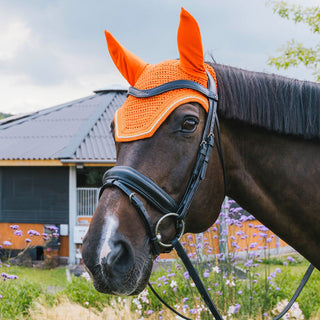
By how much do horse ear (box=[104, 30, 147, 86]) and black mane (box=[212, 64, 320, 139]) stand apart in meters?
0.43

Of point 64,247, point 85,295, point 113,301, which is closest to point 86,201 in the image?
point 64,247

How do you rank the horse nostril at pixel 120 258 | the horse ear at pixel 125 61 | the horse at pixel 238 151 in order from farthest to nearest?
the horse ear at pixel 125 61, the horse at pixel 238 151, the horse nostril at pixel 120 258

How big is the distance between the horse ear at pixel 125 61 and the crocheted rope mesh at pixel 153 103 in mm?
150

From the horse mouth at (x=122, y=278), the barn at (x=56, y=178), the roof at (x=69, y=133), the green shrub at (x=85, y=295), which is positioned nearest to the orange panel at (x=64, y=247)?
the barn at (x=56, y=178)

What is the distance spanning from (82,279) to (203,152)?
185 inches

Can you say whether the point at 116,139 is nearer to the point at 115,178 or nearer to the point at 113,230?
the point at 115,178

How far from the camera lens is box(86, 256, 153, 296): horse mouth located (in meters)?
1.56

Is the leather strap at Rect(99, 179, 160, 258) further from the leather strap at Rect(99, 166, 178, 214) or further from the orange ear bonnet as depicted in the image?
the orange ear bonnet

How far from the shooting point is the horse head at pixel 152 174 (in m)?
1.58

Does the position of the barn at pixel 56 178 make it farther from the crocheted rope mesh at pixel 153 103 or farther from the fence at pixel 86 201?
the crocheted rope mesh at pixel 153 103

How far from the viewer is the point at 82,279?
5941 millimetres

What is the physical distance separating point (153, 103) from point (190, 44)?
1.05 ft

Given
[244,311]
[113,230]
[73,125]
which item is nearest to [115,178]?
[113,230]

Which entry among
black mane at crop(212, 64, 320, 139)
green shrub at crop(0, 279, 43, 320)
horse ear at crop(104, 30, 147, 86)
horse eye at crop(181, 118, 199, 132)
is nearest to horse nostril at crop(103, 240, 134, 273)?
horse eye at crop(181, 118, 199, 132)
